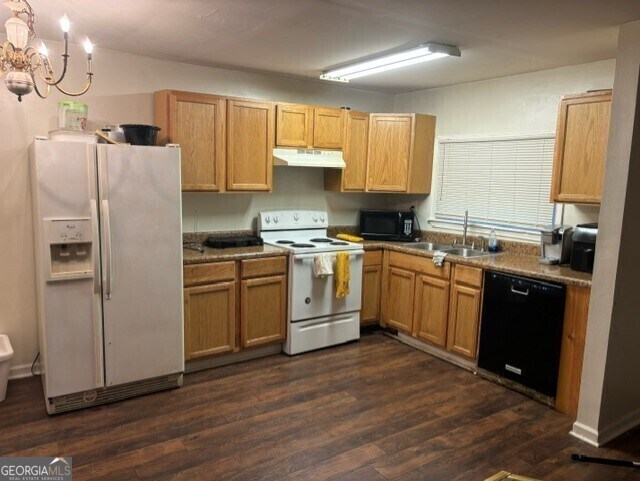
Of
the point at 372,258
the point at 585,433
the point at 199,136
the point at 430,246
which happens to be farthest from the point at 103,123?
the point at 585,433

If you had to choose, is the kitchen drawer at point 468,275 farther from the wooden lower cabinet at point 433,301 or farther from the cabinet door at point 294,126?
the cabinet door at point 294,126

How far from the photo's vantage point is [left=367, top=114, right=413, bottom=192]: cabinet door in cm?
466

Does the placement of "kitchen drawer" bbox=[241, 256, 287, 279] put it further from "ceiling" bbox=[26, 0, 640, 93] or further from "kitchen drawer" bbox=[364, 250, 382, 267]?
"ceiling" bbox=[26, 0, 640, 93]

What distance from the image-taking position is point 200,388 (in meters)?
3.42

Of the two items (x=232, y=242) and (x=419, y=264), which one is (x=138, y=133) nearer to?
(x=232, y=242)

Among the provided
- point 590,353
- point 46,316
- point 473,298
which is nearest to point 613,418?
point 590,353

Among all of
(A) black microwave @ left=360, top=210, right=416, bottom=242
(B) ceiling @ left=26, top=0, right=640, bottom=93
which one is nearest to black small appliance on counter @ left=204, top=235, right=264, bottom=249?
(A) black microwave @ left=360, top=210, right=416, bottom=242

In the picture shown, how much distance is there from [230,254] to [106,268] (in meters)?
0.97

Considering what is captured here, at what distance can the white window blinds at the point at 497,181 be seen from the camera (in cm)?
393

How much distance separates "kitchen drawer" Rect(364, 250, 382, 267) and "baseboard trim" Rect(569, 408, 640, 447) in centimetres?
214

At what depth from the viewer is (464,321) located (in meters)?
3.80

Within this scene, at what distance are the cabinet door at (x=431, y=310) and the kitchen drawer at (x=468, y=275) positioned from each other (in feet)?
0.46

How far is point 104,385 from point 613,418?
3194 millimetres

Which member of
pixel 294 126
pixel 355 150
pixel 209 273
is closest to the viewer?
pixel 209 273
